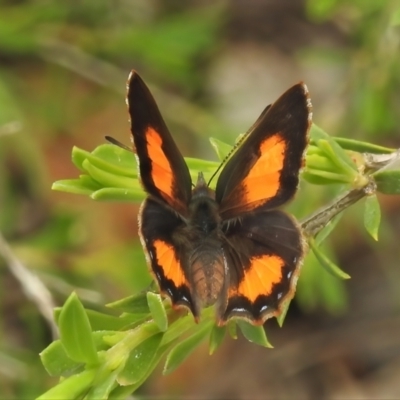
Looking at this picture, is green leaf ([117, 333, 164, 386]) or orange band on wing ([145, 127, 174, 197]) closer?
green leaf ([117, 333, 164, 386])

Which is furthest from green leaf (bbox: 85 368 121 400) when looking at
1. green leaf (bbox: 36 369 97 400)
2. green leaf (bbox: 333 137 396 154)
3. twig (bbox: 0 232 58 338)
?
twig (bbox: 0 232 58 338)

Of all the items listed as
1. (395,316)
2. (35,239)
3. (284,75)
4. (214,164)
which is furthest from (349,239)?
(214,164)

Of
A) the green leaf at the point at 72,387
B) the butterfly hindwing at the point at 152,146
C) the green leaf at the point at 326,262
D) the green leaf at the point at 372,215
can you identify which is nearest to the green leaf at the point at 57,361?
the green leaf at the point at 72,387

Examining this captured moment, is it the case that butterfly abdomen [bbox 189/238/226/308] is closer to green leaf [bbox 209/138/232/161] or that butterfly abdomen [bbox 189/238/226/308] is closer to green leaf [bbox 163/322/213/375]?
green leaf [bbox 163/322/213/375]

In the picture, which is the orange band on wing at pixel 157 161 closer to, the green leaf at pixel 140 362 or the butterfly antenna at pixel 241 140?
the butterfly antenna at pixel 241 140

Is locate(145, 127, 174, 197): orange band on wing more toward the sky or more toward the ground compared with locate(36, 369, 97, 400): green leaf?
more toward the sky

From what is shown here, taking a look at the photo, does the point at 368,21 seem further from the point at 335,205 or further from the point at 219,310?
the point at 219,310
